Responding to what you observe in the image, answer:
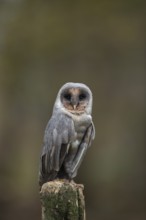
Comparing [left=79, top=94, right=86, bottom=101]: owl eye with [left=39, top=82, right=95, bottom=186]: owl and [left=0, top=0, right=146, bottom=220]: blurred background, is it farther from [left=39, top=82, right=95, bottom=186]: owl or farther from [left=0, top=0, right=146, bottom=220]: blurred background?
[left=0, top=0, right=146, bottom=220]: blurred background

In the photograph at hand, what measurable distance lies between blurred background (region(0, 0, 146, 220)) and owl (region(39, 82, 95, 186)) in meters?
7.87

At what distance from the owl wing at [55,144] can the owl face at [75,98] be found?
84 millimetres

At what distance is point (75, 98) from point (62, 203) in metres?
1.41

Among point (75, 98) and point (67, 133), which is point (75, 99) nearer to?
point (75, 98)

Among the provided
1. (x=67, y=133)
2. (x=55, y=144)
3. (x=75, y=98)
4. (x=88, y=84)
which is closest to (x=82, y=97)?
(x=75, y=98)

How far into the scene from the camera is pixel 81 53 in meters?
15.9

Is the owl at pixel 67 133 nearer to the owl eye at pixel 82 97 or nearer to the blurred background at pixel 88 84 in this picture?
the owl eye at pixel 82 97

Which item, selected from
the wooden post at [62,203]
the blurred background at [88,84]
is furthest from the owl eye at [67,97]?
the blurred background at [88,84]

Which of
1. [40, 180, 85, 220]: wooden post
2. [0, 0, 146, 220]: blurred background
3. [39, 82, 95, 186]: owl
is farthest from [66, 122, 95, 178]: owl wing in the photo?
[0, 0, 146, 220]: blurred background

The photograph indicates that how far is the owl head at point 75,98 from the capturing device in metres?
6.02

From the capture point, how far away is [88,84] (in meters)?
15.1
